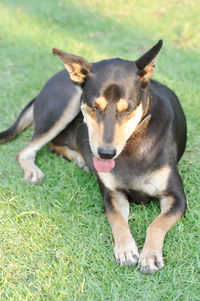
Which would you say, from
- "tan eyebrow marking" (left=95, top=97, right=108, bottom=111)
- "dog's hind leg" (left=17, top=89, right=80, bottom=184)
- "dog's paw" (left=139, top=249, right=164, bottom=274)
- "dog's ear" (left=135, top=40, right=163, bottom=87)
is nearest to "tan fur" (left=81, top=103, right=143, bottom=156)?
"tan eyebrow marking" (left=95, top=97, right=108, bottom=111)

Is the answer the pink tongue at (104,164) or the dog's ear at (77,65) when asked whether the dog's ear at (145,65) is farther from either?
the pink tongue at (104,164)

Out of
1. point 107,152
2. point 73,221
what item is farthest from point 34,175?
point 107,152

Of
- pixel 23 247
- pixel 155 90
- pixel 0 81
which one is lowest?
pixel 0 81

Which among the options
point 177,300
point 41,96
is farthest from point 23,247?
point 41,96

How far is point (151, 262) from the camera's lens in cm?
282

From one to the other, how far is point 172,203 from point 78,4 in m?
7.98

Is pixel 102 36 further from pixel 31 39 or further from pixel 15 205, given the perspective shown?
pixel 15 205

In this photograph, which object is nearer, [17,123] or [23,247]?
[23,247]

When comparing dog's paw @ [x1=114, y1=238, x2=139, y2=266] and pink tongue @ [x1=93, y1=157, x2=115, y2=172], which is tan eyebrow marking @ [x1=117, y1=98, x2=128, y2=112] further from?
dog's paw @ [x1=114, y1=238, x2=139, y2=266]

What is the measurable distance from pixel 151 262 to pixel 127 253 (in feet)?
0.66

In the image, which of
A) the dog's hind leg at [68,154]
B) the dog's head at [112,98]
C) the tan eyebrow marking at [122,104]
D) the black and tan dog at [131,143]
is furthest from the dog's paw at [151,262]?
the dog's hind leg at [68,154]

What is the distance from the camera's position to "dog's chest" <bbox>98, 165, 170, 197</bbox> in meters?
3.32

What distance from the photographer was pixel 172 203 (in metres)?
3.27

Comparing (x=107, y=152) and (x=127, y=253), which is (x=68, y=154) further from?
(x=127, y=253)
